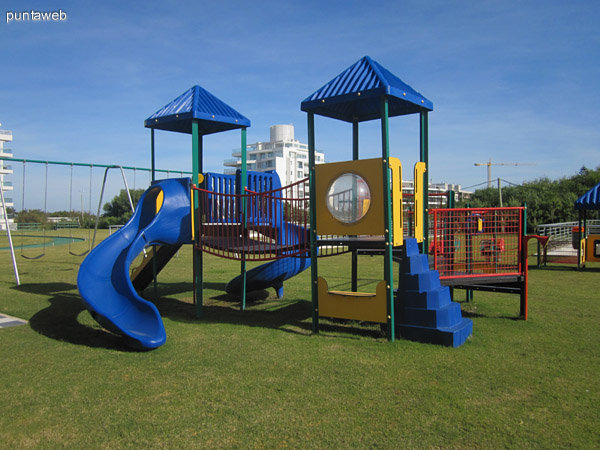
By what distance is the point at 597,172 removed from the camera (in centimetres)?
5388

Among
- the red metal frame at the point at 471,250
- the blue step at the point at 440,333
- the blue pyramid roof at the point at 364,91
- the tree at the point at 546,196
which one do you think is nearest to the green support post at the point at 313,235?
the blue pyramid roof at the point at 364,91

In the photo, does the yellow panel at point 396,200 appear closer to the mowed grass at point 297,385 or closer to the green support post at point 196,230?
the mowed grass at point 297,385

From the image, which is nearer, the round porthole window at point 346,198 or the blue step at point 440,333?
the blue step at point 440,333

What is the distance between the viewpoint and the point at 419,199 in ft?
23.2

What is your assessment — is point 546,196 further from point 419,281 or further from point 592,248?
point 419,281

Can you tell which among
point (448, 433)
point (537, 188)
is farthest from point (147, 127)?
point (537, 188)

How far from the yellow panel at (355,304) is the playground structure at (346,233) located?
0.05ft

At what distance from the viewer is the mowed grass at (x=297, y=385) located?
353 cm

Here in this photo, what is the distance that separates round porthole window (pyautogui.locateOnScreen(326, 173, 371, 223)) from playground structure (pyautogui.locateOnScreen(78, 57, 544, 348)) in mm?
15

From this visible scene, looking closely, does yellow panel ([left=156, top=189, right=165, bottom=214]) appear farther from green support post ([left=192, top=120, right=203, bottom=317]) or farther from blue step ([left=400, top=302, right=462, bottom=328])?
blue step ([left=400, top=302, right=462, bottom=328])

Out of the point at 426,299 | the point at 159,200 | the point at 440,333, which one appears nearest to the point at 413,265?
the point at 426,299

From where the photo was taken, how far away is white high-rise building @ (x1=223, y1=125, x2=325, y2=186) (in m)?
94.6

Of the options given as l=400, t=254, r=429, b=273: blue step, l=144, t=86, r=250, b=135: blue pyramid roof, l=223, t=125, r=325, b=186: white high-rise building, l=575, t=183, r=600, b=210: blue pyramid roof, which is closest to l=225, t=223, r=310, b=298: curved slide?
l=144, t=86, r=250, b=135: blue pyramid roof

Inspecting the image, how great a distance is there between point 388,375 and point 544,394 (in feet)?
4.77
